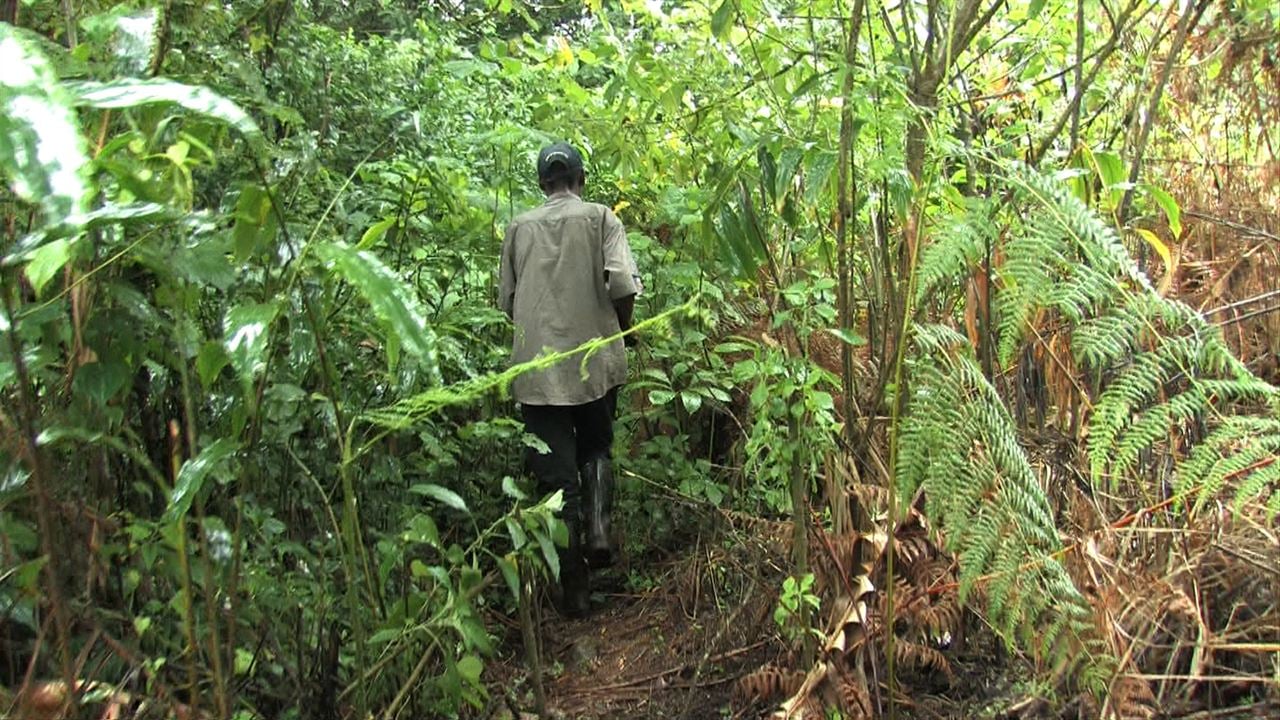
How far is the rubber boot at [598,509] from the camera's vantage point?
4.02m

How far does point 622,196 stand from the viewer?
5.03m

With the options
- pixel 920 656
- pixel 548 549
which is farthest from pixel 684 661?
pixel 548 549

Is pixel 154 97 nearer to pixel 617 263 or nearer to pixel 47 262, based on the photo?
pixel 47 262

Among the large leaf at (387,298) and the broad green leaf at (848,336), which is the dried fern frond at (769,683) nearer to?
the broad green leaf at (848,336)

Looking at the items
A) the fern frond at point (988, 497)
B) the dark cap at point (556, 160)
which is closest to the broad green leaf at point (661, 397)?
the dark cap at point (556, 160)

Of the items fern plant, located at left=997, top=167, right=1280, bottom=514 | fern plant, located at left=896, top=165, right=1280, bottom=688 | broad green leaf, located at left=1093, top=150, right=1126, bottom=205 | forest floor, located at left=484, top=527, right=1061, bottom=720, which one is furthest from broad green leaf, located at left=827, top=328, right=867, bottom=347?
forest floor, located at left=484, top=527, right=1061, bottom=720

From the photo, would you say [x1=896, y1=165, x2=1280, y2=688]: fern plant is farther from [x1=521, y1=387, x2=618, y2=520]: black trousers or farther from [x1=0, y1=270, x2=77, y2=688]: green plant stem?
[x1=521, y1=387, x2=618, y2=520]: black trousers

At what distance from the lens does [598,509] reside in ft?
13.3

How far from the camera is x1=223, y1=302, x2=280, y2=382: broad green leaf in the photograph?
1.54m

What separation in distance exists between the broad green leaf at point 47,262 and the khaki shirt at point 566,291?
8.64 feet

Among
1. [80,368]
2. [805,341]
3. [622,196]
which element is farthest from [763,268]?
[80,368]

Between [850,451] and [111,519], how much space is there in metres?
1.86

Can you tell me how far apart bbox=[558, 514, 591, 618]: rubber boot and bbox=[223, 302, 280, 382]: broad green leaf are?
2.42 m

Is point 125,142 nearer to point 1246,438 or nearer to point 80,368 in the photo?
point 80,368
